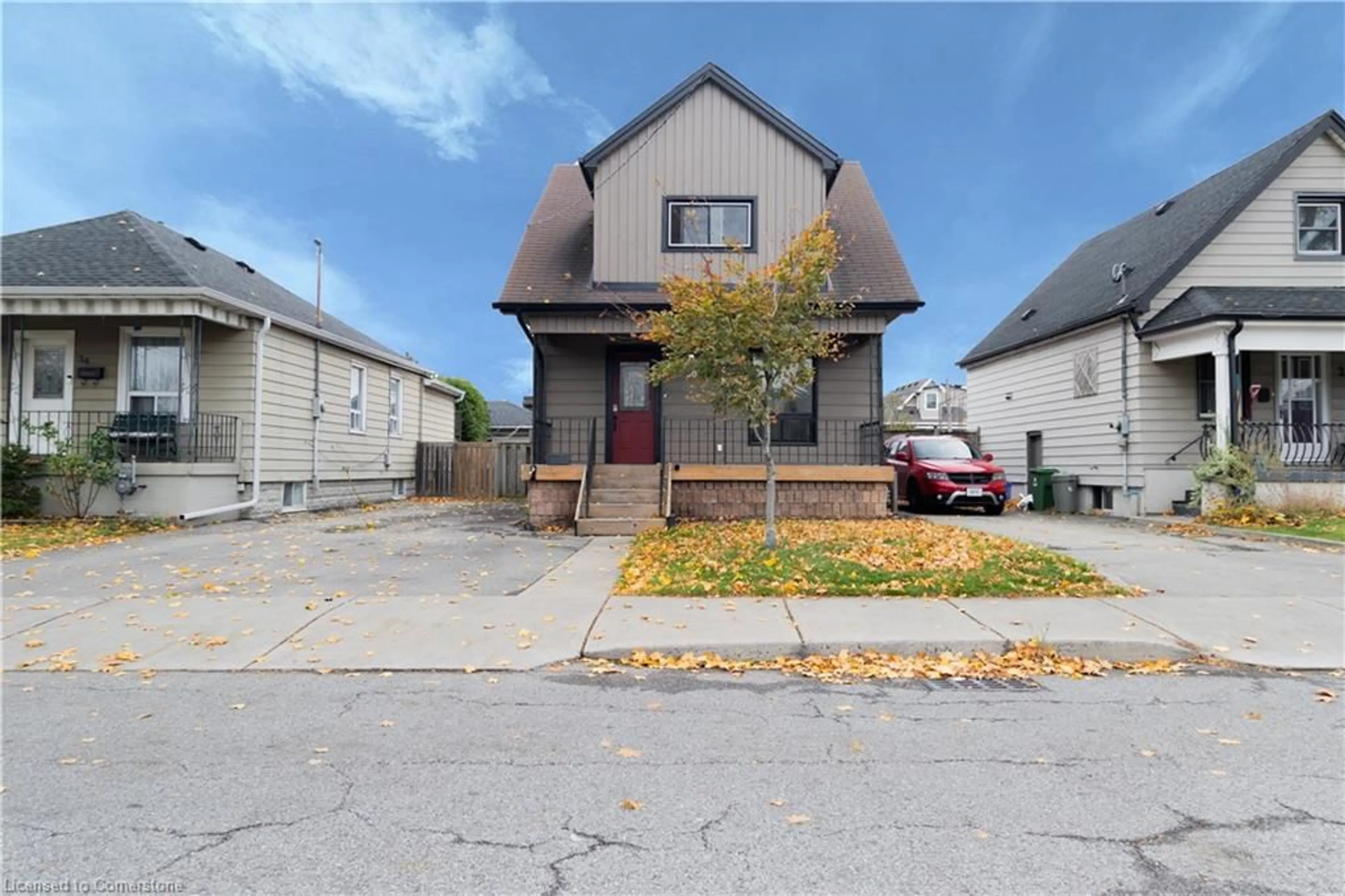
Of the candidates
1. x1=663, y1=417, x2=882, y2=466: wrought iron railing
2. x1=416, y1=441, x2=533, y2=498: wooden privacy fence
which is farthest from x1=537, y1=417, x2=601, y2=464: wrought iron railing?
x1=416, y1=441, x2=533, y2=498: wooden privacy fence

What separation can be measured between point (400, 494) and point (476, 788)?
19210mm

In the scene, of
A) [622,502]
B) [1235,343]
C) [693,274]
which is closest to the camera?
[622,502]

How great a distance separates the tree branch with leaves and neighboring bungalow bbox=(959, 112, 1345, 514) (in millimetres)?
9110

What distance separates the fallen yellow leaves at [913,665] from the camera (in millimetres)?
5164

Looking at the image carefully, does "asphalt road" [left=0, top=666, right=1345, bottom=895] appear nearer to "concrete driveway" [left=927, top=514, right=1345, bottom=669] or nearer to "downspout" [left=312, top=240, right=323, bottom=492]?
"concrete driveway" [left=927, top=514, right=1345, bottom=669]

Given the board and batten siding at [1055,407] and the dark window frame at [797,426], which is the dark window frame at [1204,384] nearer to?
the board and batten siding at [1055,407]

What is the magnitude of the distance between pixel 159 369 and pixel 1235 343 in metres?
20.3

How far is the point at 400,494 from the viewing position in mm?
21281

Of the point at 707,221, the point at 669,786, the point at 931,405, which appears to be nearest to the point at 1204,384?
the point at 707,221

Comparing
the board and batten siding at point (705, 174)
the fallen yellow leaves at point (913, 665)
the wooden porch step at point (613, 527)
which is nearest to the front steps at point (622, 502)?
the wooden porch step at point (613, 527)

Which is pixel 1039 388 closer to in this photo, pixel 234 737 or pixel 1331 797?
pixel 1331 797

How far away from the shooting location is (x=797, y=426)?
47.5ft

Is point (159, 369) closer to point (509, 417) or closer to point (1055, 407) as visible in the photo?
point (1055, 407)

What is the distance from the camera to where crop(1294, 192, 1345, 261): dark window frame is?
50.3 feet
